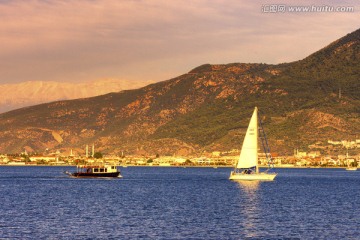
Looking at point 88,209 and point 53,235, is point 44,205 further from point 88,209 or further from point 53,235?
point 53,235

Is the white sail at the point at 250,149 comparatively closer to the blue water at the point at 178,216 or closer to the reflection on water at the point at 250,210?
the reflection on water at the point at 250,210

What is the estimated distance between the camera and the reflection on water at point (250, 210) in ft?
293

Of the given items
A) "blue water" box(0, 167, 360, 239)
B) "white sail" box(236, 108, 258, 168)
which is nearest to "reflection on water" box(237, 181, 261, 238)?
"blue water" box(0, 167, 360, 239)

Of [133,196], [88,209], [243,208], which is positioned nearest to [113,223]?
[88,209]

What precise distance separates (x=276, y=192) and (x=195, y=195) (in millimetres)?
18711

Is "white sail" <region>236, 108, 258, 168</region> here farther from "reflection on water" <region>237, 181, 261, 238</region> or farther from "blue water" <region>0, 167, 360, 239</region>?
"blue water" <region>0, 167, 360, 239</region>

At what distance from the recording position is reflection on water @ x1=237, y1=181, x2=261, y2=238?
89.3 m

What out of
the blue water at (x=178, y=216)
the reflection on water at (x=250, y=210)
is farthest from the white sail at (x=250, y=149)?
the blue water at (x=178, y=216)

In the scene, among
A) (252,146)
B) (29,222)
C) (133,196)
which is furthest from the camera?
(252,146)

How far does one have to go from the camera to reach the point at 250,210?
114 m

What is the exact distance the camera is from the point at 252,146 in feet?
637

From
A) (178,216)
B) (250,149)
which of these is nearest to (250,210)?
(178,216)

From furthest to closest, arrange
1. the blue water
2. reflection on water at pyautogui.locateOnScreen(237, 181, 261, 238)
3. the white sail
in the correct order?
the white sail, reflection on water at pyautogui.locateOnScreen(237, 181, 261, 238), the blue water

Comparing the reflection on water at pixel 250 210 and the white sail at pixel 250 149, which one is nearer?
the reflection on water at pixel 250 210
